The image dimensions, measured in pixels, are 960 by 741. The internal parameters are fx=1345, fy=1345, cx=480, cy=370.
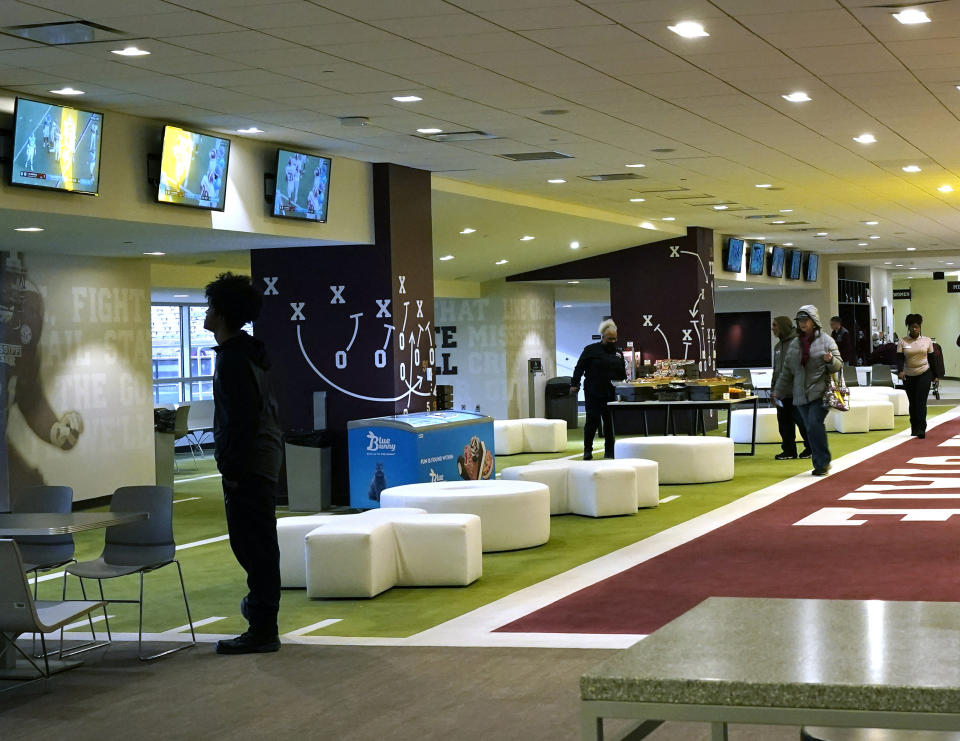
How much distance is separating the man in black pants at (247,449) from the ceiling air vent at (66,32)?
1.70m

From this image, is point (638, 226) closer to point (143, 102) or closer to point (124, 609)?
point (143, 102)

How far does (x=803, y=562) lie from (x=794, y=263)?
19.7m

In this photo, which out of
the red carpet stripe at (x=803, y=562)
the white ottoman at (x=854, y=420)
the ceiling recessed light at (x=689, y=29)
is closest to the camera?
the red carpet stripe at (x=803, y=562)

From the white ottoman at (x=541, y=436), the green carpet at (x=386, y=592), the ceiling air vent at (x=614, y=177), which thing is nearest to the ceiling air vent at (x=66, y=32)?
the green carpet at (x=386, y=592)

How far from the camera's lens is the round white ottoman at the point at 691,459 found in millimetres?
13391

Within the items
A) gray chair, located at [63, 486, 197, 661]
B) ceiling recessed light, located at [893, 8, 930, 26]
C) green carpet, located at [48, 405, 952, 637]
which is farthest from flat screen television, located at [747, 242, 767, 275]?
gray chair, located at [63, 486, 197, 661]

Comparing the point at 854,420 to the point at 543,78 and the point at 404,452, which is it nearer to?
the point at 404,452

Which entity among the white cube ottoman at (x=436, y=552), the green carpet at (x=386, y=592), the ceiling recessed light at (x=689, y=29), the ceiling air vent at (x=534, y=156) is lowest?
the green carpet at (x=386, y=592)

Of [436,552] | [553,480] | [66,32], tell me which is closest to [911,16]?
[436,552]

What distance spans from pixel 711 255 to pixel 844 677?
20.0m

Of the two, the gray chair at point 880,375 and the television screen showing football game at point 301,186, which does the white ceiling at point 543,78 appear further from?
the gray chair at point 880,375

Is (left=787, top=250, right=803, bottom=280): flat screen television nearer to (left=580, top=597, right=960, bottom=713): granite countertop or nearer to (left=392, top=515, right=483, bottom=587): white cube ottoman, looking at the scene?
(left=392, top=515, right=483, bottom=587): white cube ottoman

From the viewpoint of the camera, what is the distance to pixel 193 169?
10.1 m

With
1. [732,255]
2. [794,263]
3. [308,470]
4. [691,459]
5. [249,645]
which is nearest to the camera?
[249,645]
